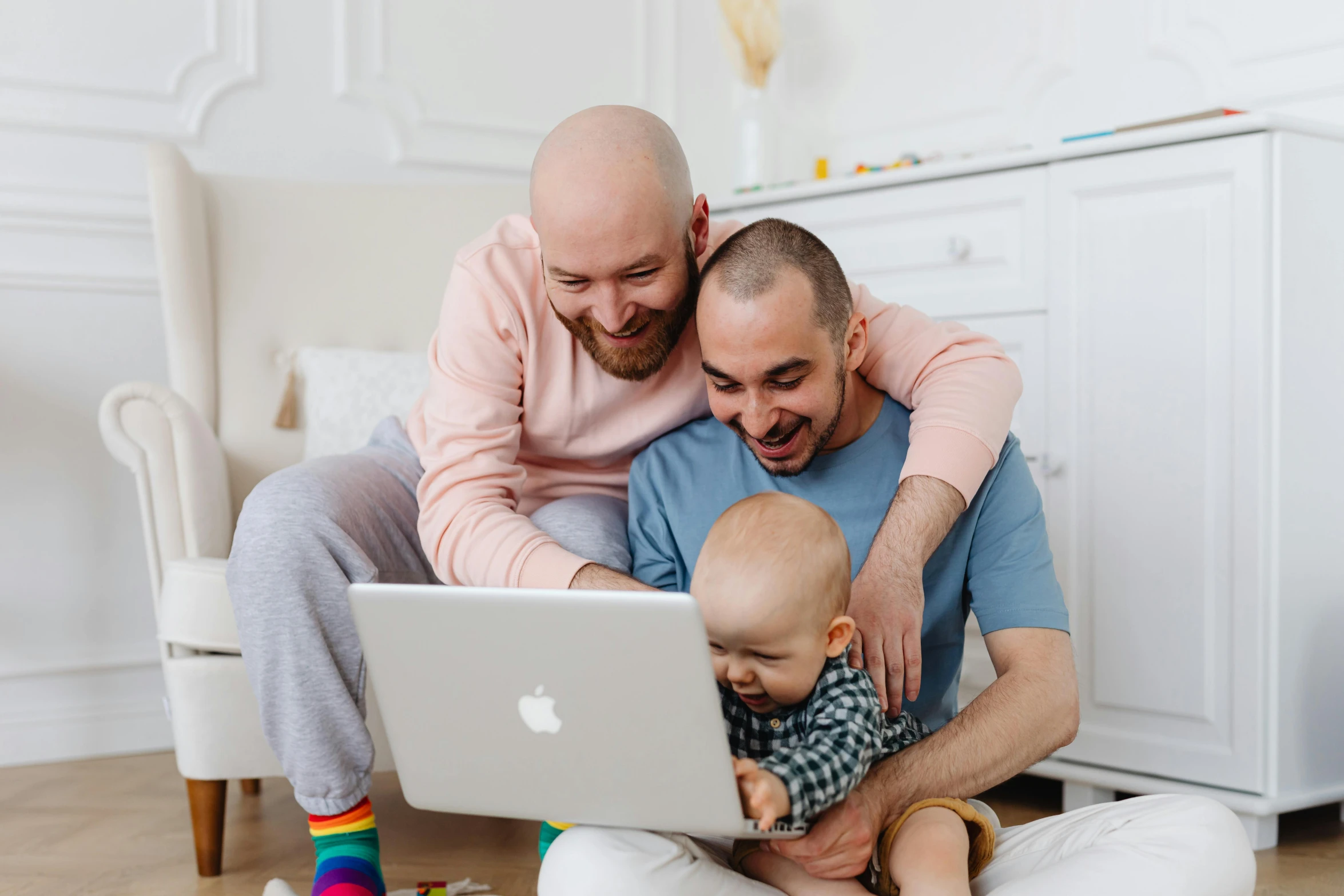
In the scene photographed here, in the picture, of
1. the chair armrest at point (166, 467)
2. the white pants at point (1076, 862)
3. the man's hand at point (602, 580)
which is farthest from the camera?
the chair armrest at point (166, 467)

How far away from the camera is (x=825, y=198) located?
85.4 inches

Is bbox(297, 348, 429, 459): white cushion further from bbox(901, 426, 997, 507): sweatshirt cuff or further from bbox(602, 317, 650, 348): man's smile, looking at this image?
bbox(901, 426, 997, 507): sweatshirt cuff

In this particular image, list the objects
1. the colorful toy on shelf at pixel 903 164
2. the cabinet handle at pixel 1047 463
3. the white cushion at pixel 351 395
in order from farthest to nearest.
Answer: the colorful toy on shelf at pixel 903 164
the white cushion at pixel 351 395
the cabinet handle at pixel 1047 463

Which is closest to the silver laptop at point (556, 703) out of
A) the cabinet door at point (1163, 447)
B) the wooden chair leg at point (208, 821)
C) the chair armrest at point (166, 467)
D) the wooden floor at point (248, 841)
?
the wooden floor at point (248, 841)

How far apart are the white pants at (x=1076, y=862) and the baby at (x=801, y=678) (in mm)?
68

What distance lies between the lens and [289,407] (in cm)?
197

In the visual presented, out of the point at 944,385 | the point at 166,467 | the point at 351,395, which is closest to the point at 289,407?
the point at 351,395

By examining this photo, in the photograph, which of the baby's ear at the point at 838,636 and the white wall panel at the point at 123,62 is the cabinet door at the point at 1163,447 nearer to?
the baby's ear at the point at 838,636

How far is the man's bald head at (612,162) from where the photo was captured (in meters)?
1.26

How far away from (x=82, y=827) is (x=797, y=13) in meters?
2.37

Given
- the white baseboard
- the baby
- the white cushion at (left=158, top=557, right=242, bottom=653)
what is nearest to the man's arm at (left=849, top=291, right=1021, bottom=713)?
the baby

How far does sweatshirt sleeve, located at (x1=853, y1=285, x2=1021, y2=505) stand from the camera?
3.90 ft

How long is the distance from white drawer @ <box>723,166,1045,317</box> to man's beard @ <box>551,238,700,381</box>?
0.71 meters

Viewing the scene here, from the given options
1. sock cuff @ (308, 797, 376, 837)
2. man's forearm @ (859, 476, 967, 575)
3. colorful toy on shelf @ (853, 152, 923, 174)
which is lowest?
sock cuff @ (308, 797, 376, 837)
